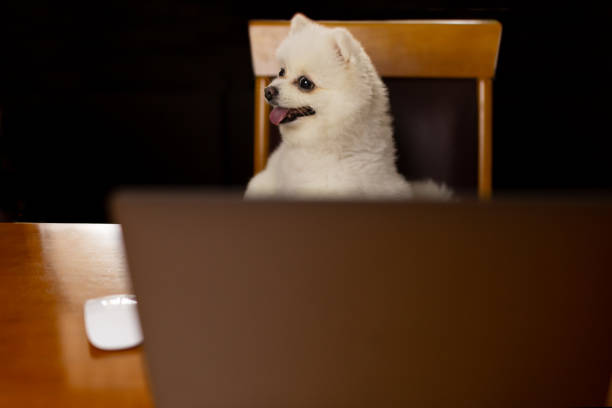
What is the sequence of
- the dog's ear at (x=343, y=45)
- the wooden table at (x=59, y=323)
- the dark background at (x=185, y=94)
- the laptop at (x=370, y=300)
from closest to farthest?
the laptop at (x=370, y=300) → the wooden table at (x=59, y=323) → the dog's ear at (x=343, y=45) → the dark background at (x=185, y=94)

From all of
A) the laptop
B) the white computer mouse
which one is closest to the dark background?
the white computer mouse

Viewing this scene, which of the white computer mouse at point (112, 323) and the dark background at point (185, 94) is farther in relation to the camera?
the dark background at point (185, 94)

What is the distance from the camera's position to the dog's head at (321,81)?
73 cm

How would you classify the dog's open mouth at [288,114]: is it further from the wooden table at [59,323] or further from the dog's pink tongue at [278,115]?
the wooden table at [59,323]

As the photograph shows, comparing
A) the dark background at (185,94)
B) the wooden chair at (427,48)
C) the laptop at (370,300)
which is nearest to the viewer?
the laptop at (370,300)

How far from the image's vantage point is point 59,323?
21.3 inches

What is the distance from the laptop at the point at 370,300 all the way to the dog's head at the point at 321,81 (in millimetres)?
497

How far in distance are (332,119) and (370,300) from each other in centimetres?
50

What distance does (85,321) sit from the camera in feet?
1.74

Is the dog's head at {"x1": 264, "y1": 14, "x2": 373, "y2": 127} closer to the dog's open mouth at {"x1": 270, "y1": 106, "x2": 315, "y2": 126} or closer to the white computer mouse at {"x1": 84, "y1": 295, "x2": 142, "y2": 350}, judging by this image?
the dog's open mouth at {"x1": 270, "y1": 106, "x2": 315, "y2": 126}

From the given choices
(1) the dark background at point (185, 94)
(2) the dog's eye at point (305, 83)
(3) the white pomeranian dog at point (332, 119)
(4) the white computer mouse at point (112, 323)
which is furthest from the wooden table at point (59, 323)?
(1) the dark background at point (185, 94)

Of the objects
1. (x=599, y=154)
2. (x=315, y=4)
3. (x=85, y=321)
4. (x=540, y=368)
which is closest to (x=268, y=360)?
(x=540, y=368)

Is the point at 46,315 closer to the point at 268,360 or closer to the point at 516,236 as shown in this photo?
the point at 268,360

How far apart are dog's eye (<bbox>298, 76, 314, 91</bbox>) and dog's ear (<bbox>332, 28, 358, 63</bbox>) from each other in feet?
0.20
